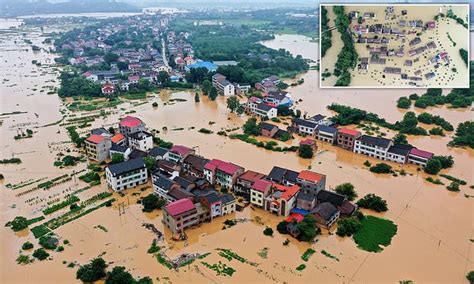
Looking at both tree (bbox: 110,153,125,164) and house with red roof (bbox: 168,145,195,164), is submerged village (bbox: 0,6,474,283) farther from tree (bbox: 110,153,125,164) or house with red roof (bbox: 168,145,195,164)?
tree (bbox: 110,153,125,164)

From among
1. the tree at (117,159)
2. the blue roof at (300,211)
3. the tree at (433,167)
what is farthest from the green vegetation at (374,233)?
the tree at (117,159)

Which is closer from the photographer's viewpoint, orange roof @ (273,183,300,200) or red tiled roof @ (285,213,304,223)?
red tiled roof @ (285,213,304,223)

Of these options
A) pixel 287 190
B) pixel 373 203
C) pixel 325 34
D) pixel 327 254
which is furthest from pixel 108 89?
pixel 325 34

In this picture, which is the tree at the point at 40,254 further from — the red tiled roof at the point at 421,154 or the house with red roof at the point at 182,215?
the red tiled roof at the point at 421,154

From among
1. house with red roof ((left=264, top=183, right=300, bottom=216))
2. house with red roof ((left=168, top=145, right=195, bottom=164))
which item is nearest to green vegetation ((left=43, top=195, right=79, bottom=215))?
house with red roof ((left=168, top=145, right=195, bottom=164))

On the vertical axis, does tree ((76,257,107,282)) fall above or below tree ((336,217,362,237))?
above

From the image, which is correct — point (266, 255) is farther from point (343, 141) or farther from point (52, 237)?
point (343, 141)
